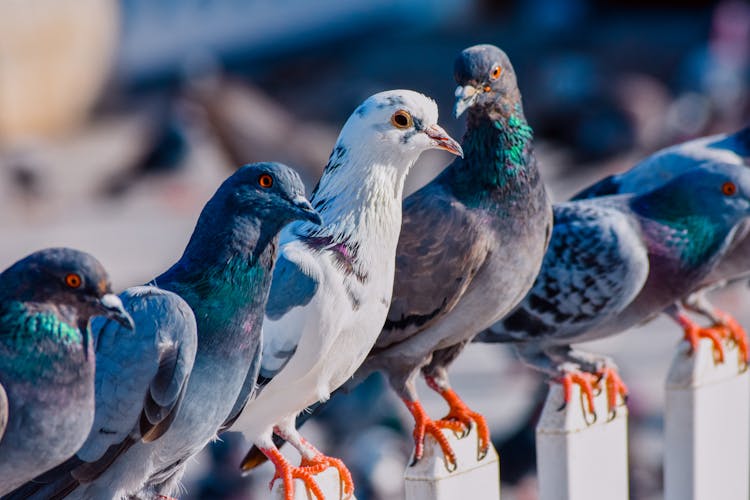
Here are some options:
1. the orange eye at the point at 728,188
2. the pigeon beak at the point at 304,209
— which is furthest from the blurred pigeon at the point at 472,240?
the pigeon beak at the point at 304,209

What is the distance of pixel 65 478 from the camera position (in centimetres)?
288

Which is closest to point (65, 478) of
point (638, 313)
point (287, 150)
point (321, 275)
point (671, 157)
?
point (321, 275)

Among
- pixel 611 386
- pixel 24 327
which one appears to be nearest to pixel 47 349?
pixel 24 327

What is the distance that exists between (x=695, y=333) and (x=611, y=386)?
1.63 feet

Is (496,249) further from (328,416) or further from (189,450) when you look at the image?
(328,416)

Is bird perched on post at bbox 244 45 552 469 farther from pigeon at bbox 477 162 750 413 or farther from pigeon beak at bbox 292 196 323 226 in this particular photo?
pigeon beak at bbox 292 196 323 226

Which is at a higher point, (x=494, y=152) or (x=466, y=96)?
(x=466, y=96)

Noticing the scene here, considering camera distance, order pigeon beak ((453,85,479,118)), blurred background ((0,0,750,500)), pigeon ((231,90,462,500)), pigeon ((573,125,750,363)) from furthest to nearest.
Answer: blurred background ((0,0,750,500)) → pigeon ((573,125,750,363)) → pigeon beak ((453,85,479,118)) → pigeon ((231,90,462,500))

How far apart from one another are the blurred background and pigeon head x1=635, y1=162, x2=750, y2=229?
7.92 ft

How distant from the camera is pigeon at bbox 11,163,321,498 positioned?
283cm

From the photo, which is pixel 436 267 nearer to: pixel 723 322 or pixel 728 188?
pixel 728 188

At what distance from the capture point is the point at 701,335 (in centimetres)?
447

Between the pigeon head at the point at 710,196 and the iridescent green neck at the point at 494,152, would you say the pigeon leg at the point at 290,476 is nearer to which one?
the iridescent green neck at the point at 494,152

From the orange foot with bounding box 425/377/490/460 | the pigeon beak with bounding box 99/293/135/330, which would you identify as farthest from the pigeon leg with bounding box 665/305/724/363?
the pigeon beak with bounding box 99/293/135/330
